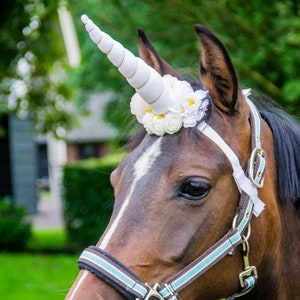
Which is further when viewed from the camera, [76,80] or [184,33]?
[76,80]

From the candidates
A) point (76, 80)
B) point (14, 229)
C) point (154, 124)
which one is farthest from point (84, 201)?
point (154, 124)

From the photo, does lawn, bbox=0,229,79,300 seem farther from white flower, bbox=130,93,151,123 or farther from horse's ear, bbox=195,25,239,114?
horse's ear, bbox=195,25,239,114

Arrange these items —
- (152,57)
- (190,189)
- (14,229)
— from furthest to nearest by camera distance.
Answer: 1. (14,229)
2. (152,57)
3. (190,189)

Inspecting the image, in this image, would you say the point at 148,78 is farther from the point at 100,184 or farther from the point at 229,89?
the point at 100,184

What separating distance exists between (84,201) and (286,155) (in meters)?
9.62

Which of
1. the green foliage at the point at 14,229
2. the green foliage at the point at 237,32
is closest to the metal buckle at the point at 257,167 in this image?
the green foliage at the point at 237,32

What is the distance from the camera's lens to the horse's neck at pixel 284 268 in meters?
2.55

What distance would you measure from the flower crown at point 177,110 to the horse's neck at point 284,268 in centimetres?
54

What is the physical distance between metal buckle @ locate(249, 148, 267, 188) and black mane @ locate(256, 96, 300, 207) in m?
0.14

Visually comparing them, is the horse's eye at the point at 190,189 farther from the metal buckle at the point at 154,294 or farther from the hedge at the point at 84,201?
the hedge at the point at 84,201

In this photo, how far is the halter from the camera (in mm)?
2143

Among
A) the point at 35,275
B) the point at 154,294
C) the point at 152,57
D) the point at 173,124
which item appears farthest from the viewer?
the point at 35,275

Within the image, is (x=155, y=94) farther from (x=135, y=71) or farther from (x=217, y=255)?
(x=217, y=255)

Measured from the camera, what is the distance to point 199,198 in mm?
2287
